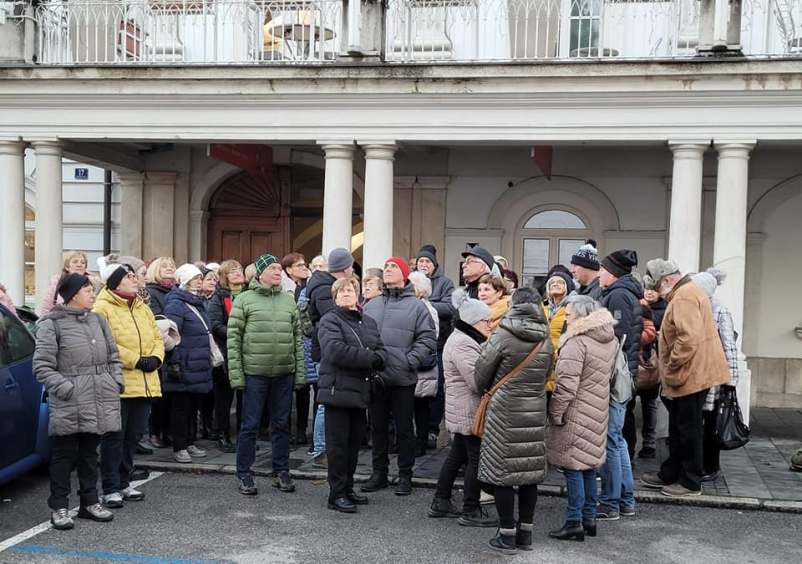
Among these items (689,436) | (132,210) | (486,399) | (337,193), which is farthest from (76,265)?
(132,210)

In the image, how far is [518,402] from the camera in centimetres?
552

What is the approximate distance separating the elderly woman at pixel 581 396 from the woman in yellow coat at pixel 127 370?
9.64ft

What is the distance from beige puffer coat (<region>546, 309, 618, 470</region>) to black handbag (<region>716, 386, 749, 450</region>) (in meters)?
1.90

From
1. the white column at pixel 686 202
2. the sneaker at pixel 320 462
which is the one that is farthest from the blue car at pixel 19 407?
the white column at pixel 686 202

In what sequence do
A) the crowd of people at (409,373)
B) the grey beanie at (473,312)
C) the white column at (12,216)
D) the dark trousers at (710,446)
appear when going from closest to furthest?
the crowd of people at (409,373), the grey beanie at (473,312), the dark trousers at (710,446), the white column at (12,216)

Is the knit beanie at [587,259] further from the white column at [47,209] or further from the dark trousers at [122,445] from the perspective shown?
the white column at [47,209]

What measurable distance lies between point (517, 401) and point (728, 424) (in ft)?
8.71

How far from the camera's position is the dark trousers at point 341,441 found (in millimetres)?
6441

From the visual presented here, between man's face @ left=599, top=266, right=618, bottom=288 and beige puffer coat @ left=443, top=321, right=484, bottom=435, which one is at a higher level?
man's face @ left=599, top=266, right=618, bottom=288

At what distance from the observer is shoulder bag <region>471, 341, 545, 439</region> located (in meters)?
5.52

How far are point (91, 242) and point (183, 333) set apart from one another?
8113 mm

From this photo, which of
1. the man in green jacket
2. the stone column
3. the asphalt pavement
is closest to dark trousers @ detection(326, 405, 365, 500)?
the asphalt pavement

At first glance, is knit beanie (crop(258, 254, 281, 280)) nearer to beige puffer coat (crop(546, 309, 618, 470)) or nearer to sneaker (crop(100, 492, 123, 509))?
sneaker (crop(100, 492, 123, 509))

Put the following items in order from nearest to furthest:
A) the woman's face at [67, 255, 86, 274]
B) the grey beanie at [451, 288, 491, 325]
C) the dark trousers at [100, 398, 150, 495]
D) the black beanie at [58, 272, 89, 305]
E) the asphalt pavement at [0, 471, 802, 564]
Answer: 1. the asphalt pavement at [0, 471, 802, 564]
2. the black beanie at [58, 272, 89, 305]
3. the grey beanie at [451, 288, 491, 325]
4. the dark trousers at [100, 398, 150, 495]
5. the woman's face at [67, 255, 86, 274]
